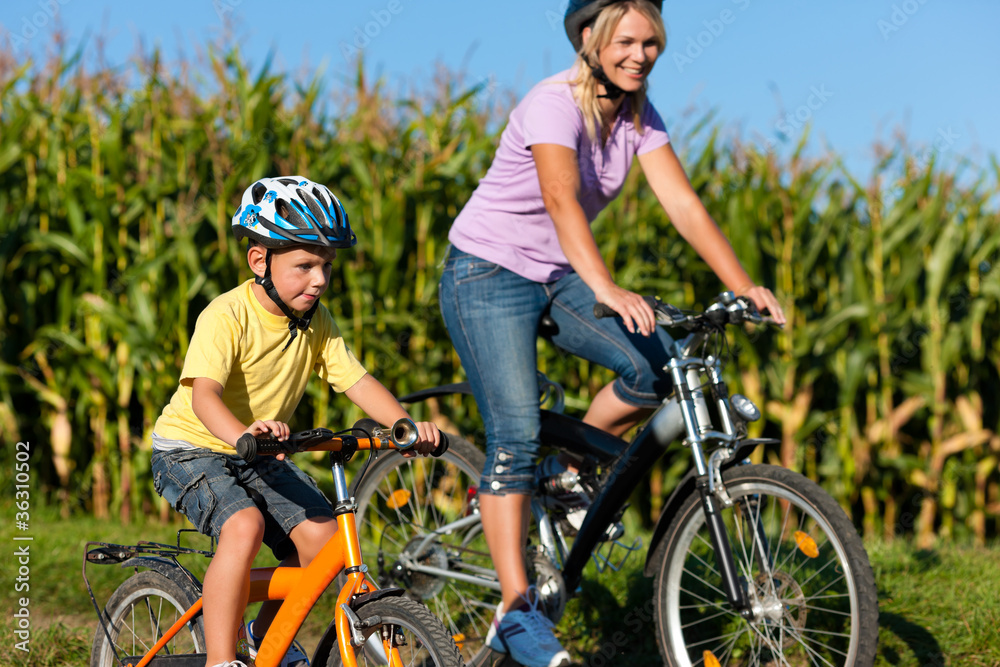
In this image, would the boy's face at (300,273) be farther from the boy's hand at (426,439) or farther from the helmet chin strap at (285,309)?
the boy's hand at (426,439)

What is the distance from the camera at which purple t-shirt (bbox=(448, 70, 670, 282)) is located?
2.85 m

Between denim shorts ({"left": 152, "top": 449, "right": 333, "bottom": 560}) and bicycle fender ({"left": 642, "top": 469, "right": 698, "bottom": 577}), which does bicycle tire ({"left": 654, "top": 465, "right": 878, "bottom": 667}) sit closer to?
bicycle fender ({"left": 642, "top": 469, "right": 698, "bottom": 577})

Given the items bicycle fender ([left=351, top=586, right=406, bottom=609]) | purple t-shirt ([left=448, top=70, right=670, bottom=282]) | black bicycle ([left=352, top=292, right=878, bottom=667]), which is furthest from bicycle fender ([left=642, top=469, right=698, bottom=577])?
bicycle fender ([left=351, top=586, right=406, bottom=609])

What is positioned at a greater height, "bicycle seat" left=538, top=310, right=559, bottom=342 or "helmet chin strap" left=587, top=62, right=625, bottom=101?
"helmet chin strap" left=587, top=62, right=625, bottom=101

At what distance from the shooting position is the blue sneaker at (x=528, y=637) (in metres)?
2.58

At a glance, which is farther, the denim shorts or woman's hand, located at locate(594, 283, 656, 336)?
woman's hand, located at locate(594, 283, 656, 336)

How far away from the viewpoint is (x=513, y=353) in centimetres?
282

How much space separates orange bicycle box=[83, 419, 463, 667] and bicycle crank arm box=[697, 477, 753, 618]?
85 centimetres

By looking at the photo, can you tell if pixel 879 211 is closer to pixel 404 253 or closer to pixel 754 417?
pixel 404 253

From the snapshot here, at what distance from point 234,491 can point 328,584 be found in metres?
0.34

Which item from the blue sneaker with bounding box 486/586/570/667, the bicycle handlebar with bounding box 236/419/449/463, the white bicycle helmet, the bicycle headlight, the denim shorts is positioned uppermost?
the white bicycle helmet

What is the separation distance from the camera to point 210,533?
88.4 inches

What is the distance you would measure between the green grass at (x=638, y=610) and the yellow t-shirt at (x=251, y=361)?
47.4 inches

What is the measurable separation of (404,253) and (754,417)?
3067mm
